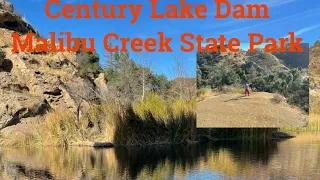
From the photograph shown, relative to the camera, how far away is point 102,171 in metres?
6.80

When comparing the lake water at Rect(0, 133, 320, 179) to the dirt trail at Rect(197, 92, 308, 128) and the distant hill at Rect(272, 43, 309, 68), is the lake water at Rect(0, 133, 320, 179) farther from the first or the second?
the distant hill at Rect(272, 43, 309, 68)

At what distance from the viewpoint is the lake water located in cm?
643

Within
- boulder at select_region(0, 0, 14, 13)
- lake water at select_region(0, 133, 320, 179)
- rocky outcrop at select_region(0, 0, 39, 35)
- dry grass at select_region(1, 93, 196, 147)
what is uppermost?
boulder at select_region(0, 0, 14, 13)

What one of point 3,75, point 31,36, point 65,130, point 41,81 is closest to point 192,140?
point 65,130

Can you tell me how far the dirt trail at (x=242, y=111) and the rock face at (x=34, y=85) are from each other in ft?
13.1

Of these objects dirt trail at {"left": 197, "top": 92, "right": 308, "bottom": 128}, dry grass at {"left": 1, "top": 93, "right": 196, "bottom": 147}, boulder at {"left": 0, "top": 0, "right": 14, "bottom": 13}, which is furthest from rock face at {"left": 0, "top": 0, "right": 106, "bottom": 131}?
dirt trail at {"left": 197, "top": 92, "right": 308, "bottom": 128}

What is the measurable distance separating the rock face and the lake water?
218cm

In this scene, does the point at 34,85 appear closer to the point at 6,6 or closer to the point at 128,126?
the point at 128,126

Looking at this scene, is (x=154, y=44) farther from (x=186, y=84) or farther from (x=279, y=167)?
(x=279, y=167)

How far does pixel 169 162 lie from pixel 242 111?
4060 mm

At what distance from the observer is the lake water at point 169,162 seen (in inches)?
253

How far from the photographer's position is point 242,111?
11156mm

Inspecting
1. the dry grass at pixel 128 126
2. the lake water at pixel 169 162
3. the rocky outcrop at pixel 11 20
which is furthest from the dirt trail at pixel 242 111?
the rocky outcrop at pixel 11 20

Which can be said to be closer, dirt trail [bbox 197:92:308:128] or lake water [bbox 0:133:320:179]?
lake water [bbox 0:133:320:179]
